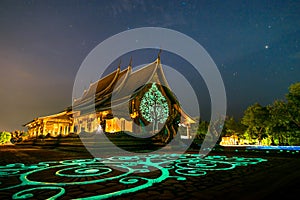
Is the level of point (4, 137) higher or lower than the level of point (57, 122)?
lower

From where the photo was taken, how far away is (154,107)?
568 inches

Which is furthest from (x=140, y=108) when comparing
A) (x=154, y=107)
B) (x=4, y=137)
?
(x=4, y=137)

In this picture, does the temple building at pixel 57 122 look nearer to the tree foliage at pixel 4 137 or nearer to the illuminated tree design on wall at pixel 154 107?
the tree foliage at pixel 4 137

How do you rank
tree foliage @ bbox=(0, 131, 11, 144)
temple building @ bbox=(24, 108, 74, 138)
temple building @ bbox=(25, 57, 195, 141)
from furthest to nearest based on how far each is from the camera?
1. tree foliage @ bbox=(0, 131, 11, 144)
2. temple building @ bbox=(24, 108, 74, 138)
3. temple building @ bbox=(25, 57, 195, 141)

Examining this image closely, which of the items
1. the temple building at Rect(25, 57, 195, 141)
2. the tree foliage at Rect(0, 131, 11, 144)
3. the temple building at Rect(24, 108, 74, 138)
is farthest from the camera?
the tree foliage at Rect(0, 131, 11, 144)

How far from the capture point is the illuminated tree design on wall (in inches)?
556

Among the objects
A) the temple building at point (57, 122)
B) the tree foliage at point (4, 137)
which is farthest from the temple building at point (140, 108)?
the tree foliage at point (4, 137)

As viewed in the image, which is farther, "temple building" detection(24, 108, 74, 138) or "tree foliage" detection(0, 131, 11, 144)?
"tree foliage" detection(0, 131, 11, 144)

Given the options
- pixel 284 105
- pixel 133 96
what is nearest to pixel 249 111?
pixel 284 105

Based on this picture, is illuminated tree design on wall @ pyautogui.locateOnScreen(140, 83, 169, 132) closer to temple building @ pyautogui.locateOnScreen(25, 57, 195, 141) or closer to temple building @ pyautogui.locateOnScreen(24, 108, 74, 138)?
temple building @ pyautogui.locateOnScreen(25, 57, 195, 141)

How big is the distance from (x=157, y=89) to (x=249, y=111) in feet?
47.7

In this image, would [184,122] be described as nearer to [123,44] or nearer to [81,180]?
[123,44]

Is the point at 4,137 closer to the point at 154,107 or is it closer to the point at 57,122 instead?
the point at 57,122

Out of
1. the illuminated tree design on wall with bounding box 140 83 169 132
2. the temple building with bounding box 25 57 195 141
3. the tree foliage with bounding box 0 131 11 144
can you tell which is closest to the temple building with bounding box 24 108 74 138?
the temple building with bounding box 25 57 195 141
